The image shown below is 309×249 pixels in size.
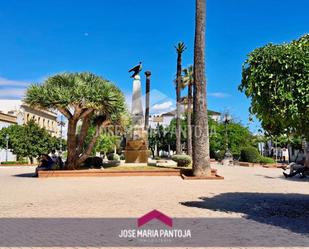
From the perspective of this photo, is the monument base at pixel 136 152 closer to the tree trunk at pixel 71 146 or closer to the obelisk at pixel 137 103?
the obelisk at pixel 137 103

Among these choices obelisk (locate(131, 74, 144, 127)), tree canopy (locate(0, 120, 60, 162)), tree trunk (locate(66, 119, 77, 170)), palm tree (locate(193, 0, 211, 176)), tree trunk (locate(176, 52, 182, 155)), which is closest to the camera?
palm tree (locate(193, 0, 211, 176))

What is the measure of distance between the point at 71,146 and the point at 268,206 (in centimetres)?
1424

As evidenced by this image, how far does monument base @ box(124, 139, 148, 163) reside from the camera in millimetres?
25078

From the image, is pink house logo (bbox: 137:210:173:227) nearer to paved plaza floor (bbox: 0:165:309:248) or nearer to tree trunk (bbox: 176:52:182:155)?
paved plaza floor (bbox: 0:165:309:248)

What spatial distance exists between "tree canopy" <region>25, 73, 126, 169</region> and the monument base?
12.3 ft

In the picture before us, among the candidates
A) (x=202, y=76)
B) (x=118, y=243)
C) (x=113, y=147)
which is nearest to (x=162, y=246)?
(x=118, y=243)

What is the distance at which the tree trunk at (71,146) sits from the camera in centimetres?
2111

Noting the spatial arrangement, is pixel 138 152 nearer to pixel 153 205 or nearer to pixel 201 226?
pixel 153 205

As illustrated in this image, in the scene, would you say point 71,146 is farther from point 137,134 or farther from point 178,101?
point 178,101

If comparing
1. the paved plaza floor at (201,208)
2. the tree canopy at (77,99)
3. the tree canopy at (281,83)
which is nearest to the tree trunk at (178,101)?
the tree canopy at (77,99)

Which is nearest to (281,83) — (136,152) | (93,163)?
(93,163)

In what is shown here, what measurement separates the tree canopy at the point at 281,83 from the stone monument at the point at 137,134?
56.8ft

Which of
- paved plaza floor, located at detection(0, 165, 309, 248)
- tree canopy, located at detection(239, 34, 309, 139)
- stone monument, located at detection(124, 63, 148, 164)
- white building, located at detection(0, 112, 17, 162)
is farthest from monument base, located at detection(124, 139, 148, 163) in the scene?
white building, located at detection(0, 112, 17, 162)

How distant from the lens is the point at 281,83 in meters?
7.47
